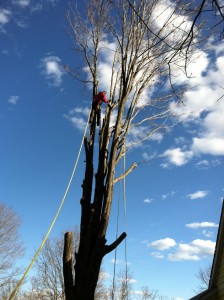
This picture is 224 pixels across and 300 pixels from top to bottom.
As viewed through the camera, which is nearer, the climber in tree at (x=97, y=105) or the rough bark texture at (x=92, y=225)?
the rough bark texture at (x=92, y=225)

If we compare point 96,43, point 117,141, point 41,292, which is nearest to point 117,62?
point 96,43

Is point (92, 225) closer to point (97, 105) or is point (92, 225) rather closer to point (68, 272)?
point (68, 272)

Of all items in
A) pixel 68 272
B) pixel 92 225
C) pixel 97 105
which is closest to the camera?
pixel 68 272

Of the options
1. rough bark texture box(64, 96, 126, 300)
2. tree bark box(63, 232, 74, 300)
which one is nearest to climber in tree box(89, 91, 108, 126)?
rough bark texture box(64, 96, 126, 300)

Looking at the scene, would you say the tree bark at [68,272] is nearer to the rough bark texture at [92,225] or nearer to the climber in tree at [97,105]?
the rough bark texture at [92,225]

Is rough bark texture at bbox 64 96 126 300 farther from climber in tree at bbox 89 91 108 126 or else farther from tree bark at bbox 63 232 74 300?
climber in tree at bbox 89 91 108 126

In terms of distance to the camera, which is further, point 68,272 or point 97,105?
point 97,105

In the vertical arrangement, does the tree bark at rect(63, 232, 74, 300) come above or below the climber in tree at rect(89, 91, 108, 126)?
below

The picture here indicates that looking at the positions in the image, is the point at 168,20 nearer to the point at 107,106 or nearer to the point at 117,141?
the point at 107,106

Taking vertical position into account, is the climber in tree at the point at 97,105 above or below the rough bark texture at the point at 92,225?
above

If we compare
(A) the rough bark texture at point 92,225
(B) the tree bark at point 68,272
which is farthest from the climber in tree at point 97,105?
(B) the tree bark at point 68,272

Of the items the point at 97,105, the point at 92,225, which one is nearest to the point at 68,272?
the point at 92,225

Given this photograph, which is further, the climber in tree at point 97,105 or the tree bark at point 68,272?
the climber in tree at point 97,105

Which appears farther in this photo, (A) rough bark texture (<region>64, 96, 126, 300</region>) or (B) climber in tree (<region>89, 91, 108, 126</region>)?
(B) climber in tree (<region>89, 91, 108, 126</region>)
